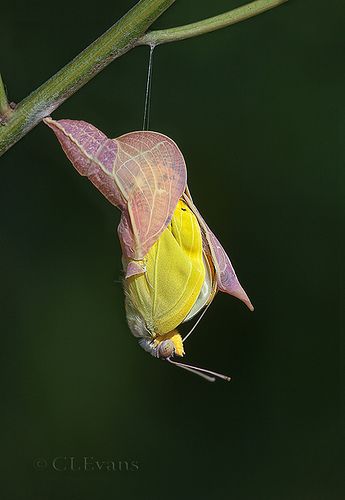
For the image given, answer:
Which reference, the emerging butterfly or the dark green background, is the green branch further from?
the dark green background

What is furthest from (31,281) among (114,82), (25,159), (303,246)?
(303,246)

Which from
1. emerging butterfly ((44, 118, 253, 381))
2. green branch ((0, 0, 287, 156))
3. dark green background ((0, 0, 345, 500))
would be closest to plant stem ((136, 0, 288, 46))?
green branch ((0, 0, 287, 156))

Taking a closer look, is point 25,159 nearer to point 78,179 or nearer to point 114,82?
point 78,179

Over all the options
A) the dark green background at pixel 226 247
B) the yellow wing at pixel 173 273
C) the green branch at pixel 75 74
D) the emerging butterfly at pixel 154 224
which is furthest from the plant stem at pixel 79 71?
the dark green background at pixel 226 247
